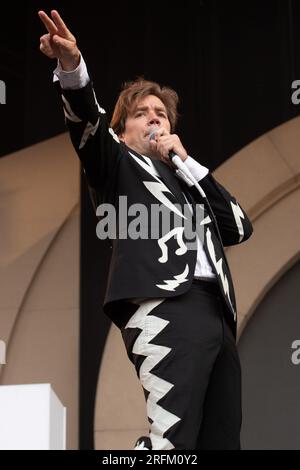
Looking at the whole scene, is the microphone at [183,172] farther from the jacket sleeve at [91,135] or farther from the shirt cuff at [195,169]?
the jacket sleeve at [91,135]

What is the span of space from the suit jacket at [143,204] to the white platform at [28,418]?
1.52 feet

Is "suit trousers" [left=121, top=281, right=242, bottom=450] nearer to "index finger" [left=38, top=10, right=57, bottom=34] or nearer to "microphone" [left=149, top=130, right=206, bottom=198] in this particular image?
"microphone" [left=149, top=130, right=206, bottom=198]

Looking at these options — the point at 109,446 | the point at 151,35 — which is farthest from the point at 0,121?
the point at 109,446

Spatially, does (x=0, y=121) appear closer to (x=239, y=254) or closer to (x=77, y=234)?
(x=77, y=234)

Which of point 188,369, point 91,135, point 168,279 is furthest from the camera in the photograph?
point 91,135

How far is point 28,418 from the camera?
80.1 inches

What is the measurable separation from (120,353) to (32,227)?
0.80 meters

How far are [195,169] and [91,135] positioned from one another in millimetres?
310

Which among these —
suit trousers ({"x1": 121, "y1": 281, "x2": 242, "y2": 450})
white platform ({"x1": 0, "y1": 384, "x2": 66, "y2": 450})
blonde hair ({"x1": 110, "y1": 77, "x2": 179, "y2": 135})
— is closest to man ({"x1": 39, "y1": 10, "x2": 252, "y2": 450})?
suit trousers ({"x1": 121, "y1": 281, "x2": 242, "y2": 450})

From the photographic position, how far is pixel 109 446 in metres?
4.20

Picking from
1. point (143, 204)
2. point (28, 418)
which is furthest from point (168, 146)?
point (28, 418)

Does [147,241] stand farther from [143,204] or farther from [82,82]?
[82,82]

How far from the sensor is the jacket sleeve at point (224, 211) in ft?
8.98

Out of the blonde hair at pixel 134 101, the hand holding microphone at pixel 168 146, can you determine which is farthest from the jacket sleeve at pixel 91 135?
the blonde hair at pixel 134 101
